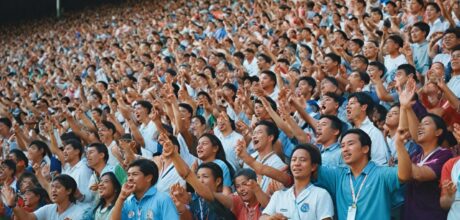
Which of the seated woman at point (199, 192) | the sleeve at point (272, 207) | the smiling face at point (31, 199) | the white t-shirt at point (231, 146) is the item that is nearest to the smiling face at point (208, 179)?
the seated woman at point (199, 192)

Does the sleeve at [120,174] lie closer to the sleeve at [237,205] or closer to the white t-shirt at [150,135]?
the white t-shirt at [150,135]

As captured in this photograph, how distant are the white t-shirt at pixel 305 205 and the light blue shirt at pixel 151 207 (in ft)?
1.99

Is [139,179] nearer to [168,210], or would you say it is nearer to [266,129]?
[168,210]

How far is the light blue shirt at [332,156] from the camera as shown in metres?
3.71

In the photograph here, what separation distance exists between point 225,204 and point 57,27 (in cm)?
1642

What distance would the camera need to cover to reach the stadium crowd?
3162 millimetres

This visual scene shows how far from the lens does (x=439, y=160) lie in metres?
3.12

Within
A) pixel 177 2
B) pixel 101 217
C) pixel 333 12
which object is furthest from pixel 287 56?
pixel 177 2

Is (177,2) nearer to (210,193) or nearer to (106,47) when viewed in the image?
(106,47)

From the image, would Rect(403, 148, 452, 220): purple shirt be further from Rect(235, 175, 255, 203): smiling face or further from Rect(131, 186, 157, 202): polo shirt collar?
Rect(131, 186, 157, 202): polo shirt collar

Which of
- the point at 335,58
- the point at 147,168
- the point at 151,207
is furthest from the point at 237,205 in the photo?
the point at 335,58

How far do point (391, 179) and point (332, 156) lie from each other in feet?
2.36

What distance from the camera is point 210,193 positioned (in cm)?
352

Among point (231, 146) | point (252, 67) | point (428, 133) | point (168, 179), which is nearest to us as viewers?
point (428, 133)
